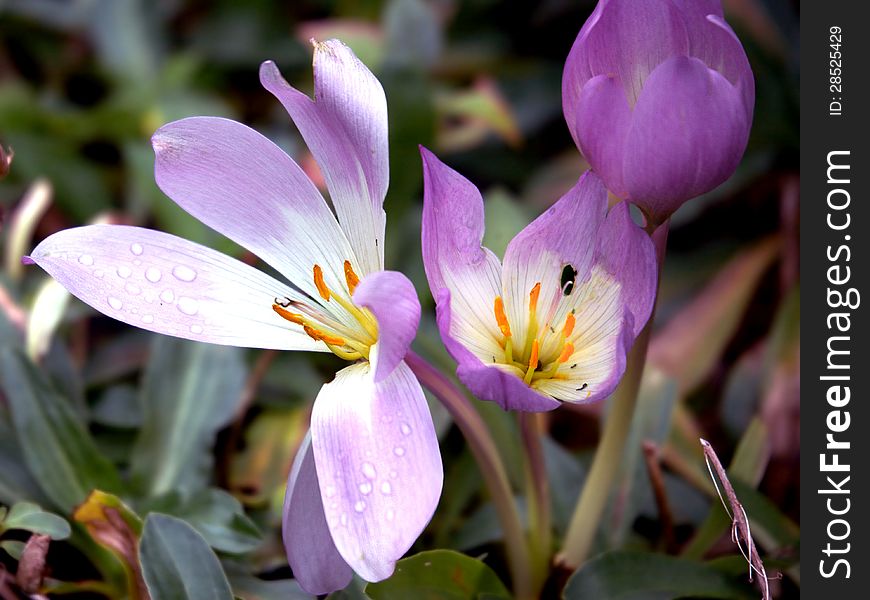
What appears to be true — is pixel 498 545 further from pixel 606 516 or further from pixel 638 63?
pixel 638 63

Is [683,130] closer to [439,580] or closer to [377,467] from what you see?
[377,467]

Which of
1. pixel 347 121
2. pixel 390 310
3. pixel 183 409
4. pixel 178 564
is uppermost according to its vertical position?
pixel 347 121

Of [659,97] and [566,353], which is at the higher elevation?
[659,97]

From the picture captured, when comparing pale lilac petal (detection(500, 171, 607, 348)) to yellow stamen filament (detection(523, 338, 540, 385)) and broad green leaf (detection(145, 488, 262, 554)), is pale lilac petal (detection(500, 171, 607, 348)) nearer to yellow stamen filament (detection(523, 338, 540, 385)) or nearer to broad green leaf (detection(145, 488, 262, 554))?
yellow stamen filament (detection(523, 338, 540, 385))

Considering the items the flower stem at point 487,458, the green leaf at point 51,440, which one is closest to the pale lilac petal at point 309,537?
the flower stem at point 487,458

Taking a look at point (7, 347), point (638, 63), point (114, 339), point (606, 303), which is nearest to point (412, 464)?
point (606, 303)

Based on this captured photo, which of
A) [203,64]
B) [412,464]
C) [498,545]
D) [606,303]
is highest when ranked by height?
[203,64]

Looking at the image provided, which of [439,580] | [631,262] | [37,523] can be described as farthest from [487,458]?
[37,523]
